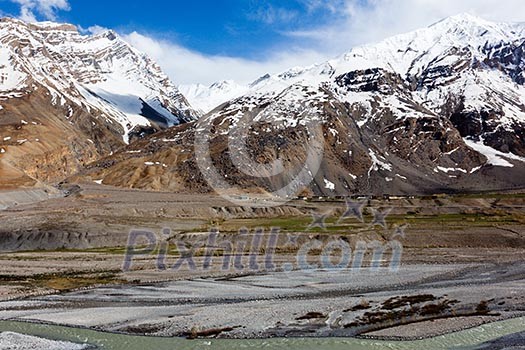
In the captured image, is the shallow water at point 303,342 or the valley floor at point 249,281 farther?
the valley floor at point 249,281

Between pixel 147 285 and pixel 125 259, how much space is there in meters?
24.2

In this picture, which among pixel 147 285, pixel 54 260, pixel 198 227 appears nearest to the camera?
pixel 147 285

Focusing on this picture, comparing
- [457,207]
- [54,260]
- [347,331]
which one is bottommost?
[54,260]

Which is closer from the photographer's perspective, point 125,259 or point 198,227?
point 125,259

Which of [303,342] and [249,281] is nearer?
[303,342]

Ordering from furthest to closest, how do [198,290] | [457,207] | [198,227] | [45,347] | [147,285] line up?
[457,207] < [198,227] < [147,285] < [198,290] < [45,347]

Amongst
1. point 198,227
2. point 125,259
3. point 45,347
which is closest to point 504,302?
point 45,347

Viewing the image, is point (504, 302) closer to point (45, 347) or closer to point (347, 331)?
point (347, 331)

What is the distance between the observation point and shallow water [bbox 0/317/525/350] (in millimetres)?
33906

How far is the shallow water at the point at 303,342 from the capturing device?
111ft

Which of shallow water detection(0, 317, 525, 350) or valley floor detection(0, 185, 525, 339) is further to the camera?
valley floor detection(0, 185, 525, 339)

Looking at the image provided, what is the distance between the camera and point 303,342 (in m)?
35.2

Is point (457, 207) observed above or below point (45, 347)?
above

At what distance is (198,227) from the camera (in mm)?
126062
